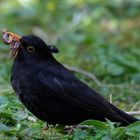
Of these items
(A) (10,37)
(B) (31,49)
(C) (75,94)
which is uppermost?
(A) (10,37)

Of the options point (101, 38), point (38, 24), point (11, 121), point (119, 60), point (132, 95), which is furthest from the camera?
point (38, 24)

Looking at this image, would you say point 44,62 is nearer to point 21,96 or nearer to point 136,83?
point 21,96

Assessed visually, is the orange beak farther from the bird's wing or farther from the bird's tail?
the bird's tail

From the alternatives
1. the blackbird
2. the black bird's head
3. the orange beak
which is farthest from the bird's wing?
the orange beak

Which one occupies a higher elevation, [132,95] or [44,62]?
[44,62]

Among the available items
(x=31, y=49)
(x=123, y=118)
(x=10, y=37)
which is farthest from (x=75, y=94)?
(x=10, y=37)

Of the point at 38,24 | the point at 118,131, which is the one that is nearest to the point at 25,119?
the point at 118,131

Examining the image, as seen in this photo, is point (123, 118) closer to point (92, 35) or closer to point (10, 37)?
point (10, 37)
